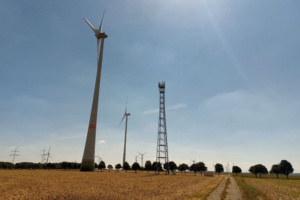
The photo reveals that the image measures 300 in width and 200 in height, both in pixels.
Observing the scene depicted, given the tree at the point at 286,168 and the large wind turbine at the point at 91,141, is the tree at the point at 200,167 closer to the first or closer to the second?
the tree at the point at 286,168

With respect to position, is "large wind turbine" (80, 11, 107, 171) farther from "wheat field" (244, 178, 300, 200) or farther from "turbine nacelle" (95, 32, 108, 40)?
"wheat field" (244, 178, 300, 200)

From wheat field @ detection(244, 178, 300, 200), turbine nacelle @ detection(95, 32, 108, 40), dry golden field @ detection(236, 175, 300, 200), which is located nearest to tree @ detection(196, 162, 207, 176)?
dry golden field @ detection(236, 175, 300, 200)

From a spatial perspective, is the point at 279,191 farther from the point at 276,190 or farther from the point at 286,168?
the point at 286,168

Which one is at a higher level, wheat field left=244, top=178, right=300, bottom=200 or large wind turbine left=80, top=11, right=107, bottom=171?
large wind turbine left=80, top=11, right=107, bottom=171

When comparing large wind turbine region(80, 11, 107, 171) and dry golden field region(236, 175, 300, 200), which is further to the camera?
large wind turbine region(80, 11, 107, 171)

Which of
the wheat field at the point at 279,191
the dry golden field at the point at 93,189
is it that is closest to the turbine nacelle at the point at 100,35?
the dry golden field at the point at 93,189

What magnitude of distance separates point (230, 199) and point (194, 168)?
155621mm

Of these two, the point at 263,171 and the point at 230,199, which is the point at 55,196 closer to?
the point at 230,199

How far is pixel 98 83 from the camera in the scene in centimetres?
10212

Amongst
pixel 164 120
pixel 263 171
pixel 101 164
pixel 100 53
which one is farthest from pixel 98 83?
pixel 263 171

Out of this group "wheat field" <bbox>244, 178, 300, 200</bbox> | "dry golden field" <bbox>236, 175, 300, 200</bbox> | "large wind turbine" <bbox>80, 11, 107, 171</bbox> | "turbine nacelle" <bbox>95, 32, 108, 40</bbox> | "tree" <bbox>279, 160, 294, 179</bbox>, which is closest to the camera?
"dry golden field" <bbox>236, 175, 300, 200</bbox>

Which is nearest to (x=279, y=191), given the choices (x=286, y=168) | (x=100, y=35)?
(x=100, y=35)

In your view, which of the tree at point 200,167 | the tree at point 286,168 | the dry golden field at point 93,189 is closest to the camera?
the dry golden field at point 93,189

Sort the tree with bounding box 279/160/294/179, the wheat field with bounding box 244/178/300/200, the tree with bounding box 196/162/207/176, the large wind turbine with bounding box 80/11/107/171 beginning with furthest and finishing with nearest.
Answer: the tree with bounding box 196/162/207/176 → the tree with bounding box 279/160/294/179 → the large wind turbine with bounding box 80/11/107/171 → the wheat field with bounding box 244/178/300/200
